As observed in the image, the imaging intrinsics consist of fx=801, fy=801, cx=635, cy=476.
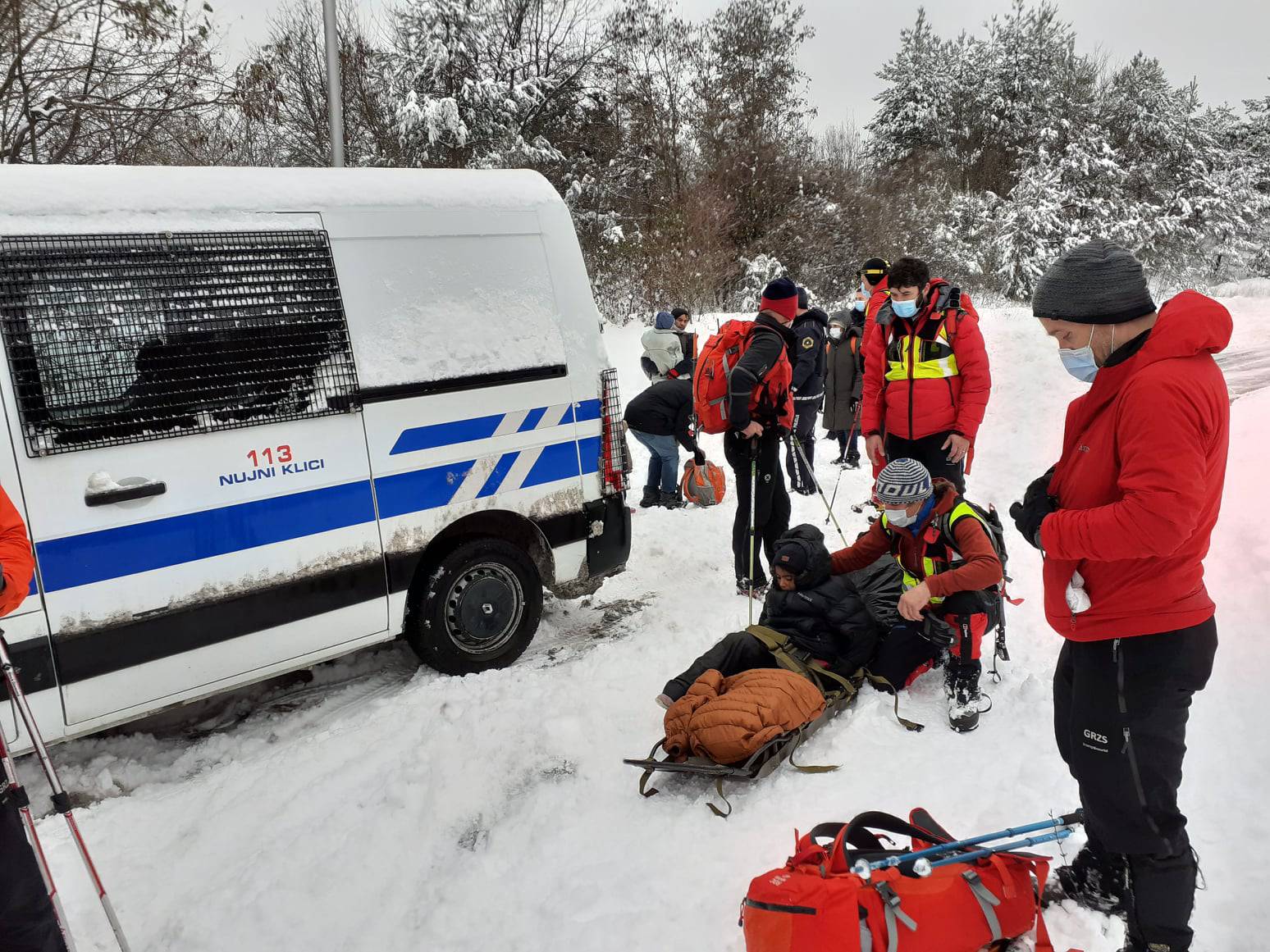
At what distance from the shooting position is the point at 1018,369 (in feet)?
36.7

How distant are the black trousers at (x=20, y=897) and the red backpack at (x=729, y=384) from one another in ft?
12.6

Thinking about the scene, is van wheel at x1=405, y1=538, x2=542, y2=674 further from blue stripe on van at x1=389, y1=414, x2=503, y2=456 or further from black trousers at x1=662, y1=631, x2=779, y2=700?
black trousers at x1=662, y1=631, x2=779, y2=700

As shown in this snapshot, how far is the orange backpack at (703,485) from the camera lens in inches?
303

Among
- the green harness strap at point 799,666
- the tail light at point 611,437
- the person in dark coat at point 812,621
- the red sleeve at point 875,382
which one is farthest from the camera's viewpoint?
the red sleeve at point 875,382

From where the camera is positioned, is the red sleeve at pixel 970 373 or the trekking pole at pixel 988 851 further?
the red sleeve at pixel 970 373

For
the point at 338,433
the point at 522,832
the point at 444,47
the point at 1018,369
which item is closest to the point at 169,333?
the point at 338,433

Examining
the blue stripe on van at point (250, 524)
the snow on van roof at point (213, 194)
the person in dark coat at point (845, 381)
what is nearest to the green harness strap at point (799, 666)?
the blue stripe on van at point (250, 524)

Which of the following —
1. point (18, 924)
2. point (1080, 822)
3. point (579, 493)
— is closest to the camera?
point (18, 924)

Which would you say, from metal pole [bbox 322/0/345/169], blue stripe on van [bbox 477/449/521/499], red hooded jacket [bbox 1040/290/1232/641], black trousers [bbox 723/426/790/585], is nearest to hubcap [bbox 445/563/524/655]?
blue stripe on van [bbox 477/449/521/499]

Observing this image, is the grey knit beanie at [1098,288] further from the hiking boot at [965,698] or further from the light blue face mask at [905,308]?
the light blue face mask at [905,308]

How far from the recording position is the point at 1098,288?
2.08 meters

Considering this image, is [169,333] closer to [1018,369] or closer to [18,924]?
[18,924]

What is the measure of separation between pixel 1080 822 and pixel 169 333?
147 inches

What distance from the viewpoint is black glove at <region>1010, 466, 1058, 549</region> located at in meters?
2.21
